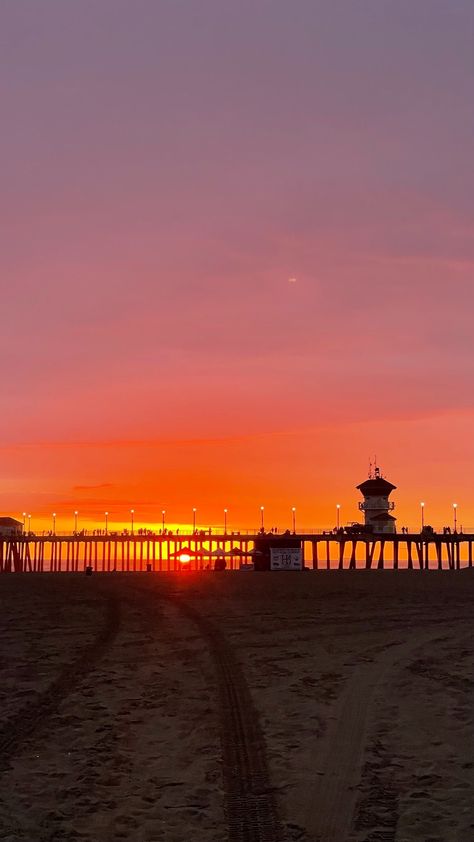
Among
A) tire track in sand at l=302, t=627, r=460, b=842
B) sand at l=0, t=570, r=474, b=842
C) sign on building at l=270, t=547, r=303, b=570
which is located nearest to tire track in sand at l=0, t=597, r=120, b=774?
sand at l=0, t=570, r=474, b=842

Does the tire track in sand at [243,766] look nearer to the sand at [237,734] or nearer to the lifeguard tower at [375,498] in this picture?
the sand at [237,734]

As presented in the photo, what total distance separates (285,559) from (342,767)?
58.1 metres

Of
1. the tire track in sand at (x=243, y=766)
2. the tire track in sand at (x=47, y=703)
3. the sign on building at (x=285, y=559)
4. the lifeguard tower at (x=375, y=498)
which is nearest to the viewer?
the tire track in sand at (x=243, y=766)

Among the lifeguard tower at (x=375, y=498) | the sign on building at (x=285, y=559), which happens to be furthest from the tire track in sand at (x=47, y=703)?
the lifeguard tower at (x=375, y=498)

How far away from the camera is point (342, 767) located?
904 centimetres

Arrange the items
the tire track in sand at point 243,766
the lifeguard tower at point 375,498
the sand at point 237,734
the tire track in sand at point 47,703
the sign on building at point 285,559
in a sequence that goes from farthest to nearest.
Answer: the lifeguard tower at point 375,498
the sign on building at point 285,559
the tire track in sand at point 47,703
the sand at point 237,734
the tire track in sand at point 243,766

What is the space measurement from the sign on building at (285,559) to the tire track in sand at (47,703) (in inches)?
1894

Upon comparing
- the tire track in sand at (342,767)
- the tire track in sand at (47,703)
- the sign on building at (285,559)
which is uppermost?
the tire track in sand at (342,767)

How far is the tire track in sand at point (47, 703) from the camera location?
10250 mm

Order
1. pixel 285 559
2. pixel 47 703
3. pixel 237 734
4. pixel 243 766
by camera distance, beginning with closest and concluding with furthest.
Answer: pixel 243 766
pixel 237 734
pixel 47 703
pixel 285 559

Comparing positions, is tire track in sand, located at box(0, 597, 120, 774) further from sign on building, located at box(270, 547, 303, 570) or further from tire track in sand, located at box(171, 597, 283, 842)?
sign on building, located at box(270, 547, 303, 570)

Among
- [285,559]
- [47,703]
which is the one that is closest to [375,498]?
[285,559]

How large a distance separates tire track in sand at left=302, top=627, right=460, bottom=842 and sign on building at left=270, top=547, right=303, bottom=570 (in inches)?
2067

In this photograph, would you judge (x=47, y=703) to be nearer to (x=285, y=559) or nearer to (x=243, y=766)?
(x=243, y=766)
